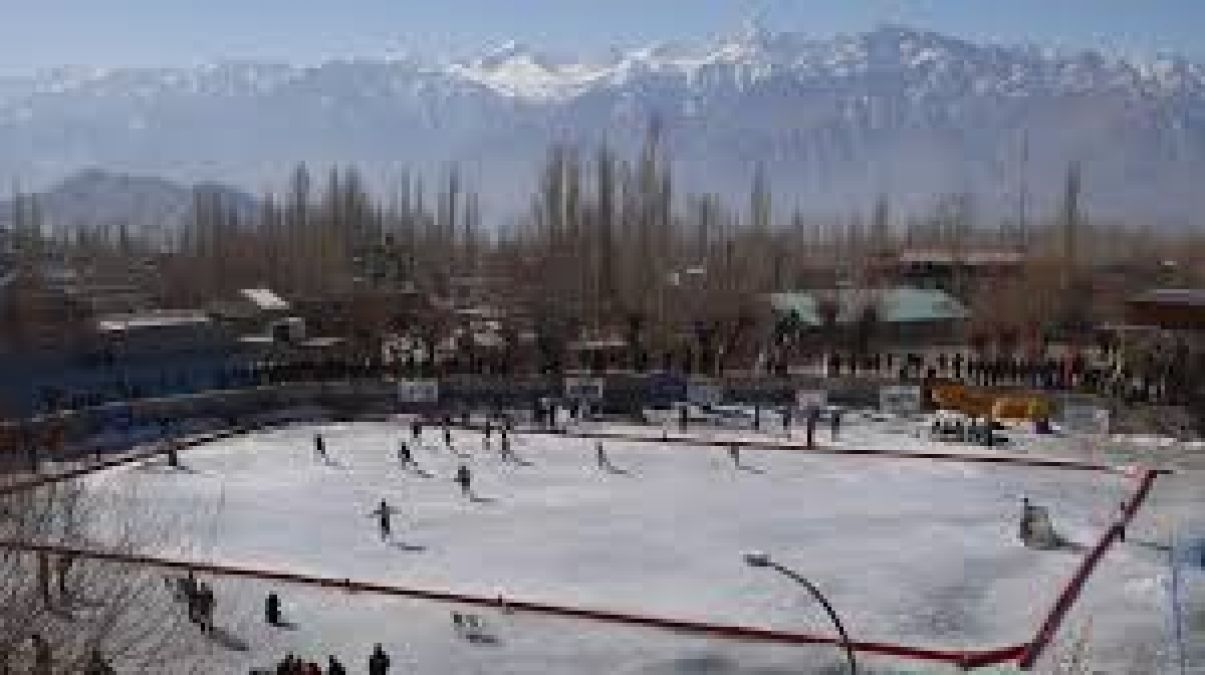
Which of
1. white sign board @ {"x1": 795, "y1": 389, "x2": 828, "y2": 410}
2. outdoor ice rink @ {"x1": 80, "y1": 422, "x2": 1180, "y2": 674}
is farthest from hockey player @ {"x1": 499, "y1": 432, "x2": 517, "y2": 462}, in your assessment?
white sign board @ {"x1": 795, "y1": 389, "x2": 828, "y2": 410}

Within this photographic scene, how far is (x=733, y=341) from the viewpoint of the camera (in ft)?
253

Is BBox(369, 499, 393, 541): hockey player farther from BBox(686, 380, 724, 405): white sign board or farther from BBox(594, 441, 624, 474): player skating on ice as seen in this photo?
BBox(686, 380, 724, 405): white sign board

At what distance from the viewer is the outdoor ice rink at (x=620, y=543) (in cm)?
3194

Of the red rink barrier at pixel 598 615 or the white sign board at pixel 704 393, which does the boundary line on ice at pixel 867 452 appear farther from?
the red rink barrier at pixel 598 615

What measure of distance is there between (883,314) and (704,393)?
91.0ft

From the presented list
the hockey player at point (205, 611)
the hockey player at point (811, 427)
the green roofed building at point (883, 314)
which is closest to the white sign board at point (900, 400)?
the hockey player at point (811, 427)

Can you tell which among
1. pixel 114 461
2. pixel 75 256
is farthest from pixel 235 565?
pixel 75 256

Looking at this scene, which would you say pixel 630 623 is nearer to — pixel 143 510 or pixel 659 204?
pixel 143 510

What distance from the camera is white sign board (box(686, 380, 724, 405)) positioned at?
200 feet

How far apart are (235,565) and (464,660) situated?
969 cm

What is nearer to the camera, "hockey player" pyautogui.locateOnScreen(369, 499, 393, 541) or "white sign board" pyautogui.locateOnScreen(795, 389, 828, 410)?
"hockey player" pyautogui.locateOnScreen(369, 499, 393, 541)

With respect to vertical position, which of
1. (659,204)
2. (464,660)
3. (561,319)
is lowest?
(464,660)

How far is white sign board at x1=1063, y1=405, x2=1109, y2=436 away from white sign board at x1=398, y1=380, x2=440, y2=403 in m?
21.3

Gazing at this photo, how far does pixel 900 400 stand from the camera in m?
59.2
